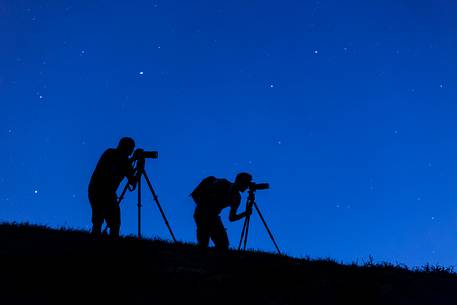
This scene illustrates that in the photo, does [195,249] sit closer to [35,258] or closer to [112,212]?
[112,212]

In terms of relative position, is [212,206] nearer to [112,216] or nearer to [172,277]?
[112,216]

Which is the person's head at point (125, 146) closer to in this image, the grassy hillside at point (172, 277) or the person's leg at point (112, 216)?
the person's leg at point (112, 216)

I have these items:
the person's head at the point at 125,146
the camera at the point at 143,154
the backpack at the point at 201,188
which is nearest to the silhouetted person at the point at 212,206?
the backpack at the point at 201,188

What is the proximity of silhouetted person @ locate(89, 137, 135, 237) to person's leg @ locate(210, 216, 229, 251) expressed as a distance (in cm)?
209

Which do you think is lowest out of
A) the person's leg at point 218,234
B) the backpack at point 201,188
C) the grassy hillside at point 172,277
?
the grassy hillside at point 172,277

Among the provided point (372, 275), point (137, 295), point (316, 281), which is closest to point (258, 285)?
point (316, 281)

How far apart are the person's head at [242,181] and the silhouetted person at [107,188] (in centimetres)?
258

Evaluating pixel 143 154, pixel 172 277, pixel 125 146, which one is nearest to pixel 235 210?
pixel 143 154

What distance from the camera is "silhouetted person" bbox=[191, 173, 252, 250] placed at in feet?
36.7

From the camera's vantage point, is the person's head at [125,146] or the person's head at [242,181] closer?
the person's head at [125,146]

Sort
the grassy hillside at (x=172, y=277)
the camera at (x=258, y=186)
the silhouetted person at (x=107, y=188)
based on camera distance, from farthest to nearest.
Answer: the camera at (x=258, y=186) < the silhouetted person at (x=107, y=188) < the grassy hillside at (x=172, y=277)

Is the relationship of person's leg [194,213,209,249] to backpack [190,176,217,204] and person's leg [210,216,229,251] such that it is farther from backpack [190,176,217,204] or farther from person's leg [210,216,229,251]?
backpack [190,176,217,204]

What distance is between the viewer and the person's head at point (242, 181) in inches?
451

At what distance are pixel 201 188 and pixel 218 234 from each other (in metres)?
1.06
